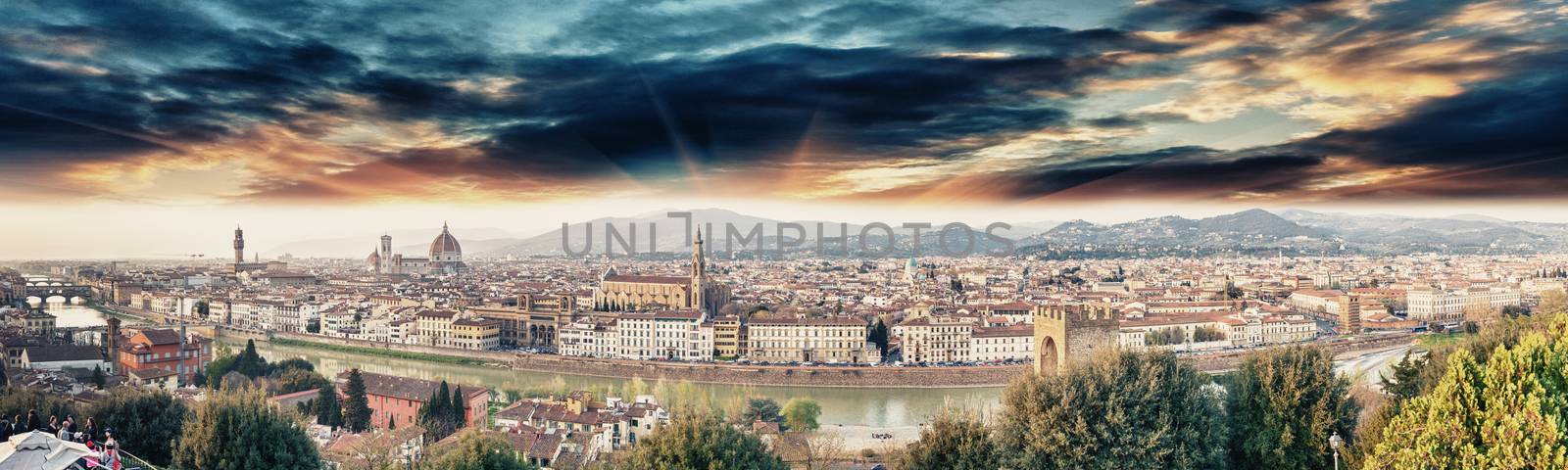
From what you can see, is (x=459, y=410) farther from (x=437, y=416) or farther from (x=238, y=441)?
(x=238, y=441)

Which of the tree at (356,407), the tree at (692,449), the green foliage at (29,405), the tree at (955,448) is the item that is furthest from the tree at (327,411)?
the tree at (955,448)

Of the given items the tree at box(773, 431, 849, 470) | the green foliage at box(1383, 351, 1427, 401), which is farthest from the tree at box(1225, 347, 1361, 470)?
the tree at box(773, 431, 849, 470)

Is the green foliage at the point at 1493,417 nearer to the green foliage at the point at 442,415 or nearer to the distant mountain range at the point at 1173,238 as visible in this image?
the green foliage at the point at 442,415

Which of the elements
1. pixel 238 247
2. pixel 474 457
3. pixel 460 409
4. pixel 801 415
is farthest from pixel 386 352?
pixel 474 457

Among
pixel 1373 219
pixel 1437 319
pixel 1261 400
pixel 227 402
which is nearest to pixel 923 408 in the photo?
pixel 1261 400

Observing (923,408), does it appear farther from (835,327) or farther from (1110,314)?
(835,327)
